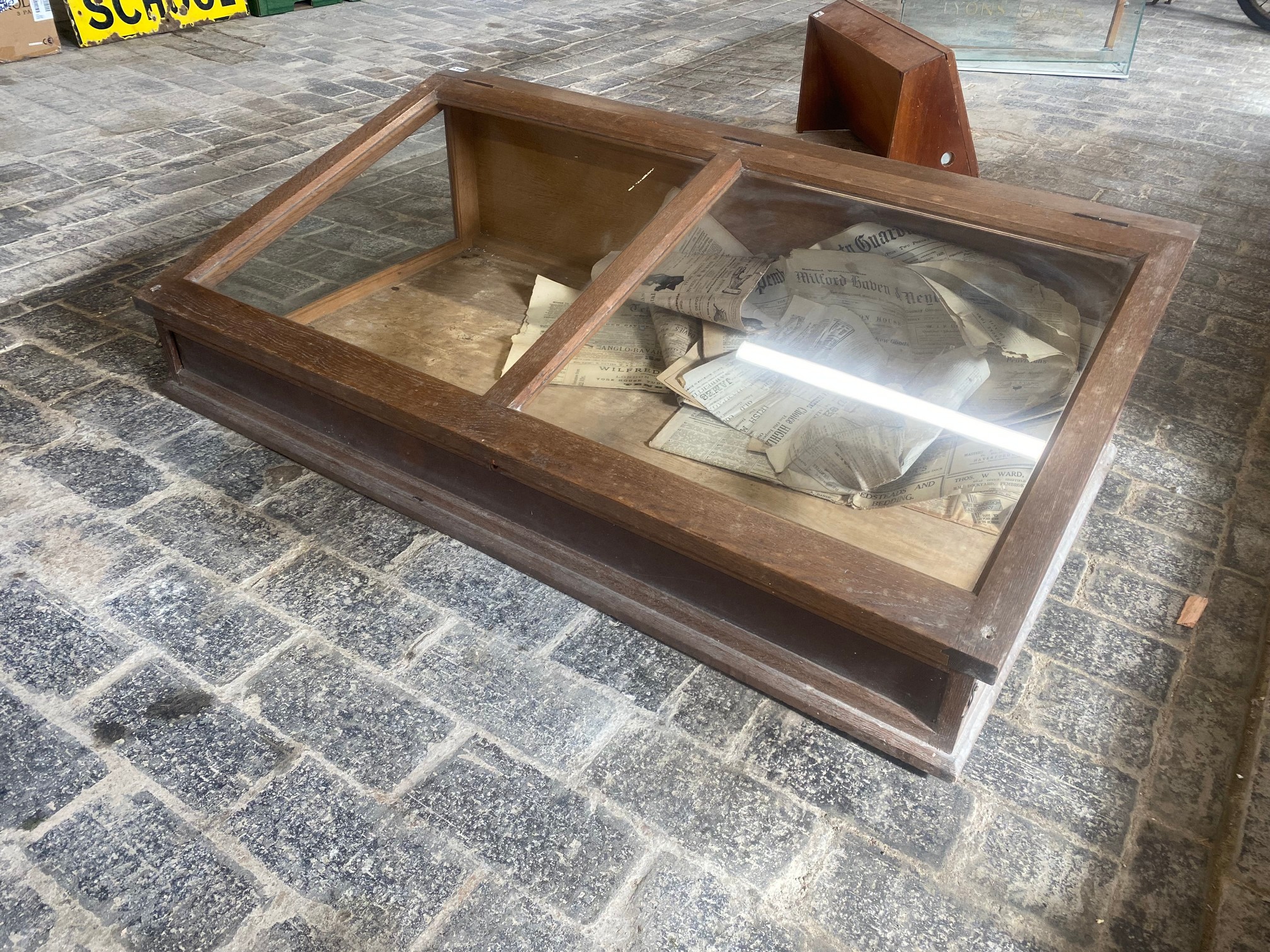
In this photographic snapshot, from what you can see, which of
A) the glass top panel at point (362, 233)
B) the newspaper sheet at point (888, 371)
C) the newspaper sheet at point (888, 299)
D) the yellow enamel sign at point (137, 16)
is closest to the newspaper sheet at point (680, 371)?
the newspaper sheet at point (888, 371)

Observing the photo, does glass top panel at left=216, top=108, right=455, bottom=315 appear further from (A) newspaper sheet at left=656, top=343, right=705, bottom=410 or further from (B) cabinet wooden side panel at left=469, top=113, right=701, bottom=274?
(A) newspaper sheet at left=656, top=343, right=705, bottom=410

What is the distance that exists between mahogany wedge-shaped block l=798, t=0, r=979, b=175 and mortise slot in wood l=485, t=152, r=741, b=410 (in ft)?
3.58

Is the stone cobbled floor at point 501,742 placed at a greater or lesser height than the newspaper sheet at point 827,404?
lesser

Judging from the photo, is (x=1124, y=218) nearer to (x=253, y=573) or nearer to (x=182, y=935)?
(x=253, y=573)

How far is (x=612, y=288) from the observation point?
6.32 feet

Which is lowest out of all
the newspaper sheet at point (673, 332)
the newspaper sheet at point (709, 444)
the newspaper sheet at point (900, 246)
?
the newspaper sheet at point (709, 444)

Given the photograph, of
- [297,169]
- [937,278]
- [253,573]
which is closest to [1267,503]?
[937,278]

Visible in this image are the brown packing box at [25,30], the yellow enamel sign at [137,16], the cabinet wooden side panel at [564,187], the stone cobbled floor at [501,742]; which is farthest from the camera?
the yellow enamel sign at [137,16]

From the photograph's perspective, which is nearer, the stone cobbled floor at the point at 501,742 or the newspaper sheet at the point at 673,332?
the stone cobbled floor at the point at 501,742

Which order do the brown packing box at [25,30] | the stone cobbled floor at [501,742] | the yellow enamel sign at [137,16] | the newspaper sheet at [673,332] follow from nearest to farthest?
the stone cobbled floor at [501,742] → the newspaper sheet at [673,332] → the brown packing box at [25,30] → the yellow enamel sign at [137,16]

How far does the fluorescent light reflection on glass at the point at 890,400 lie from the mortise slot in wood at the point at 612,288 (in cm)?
30

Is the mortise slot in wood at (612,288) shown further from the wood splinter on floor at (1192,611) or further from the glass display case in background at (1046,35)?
the glass display case in background at (1046,35)

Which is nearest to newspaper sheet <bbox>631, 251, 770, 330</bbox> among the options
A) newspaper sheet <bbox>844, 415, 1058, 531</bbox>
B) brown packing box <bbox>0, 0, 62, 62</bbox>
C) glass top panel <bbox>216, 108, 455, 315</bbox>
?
newspaper sheet <bbox>844, 415, 1058, 531</bbox>

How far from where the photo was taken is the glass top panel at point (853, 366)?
5.13ft
